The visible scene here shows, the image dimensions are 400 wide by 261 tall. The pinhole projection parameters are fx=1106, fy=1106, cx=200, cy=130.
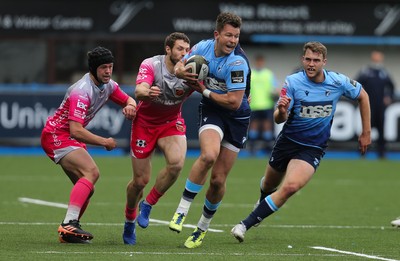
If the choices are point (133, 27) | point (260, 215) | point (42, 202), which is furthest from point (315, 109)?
point (133, 27)

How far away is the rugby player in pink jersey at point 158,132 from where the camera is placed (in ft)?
39.0

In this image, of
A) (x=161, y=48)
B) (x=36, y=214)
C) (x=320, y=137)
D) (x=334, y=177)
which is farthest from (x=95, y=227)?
(x=161, y=48)

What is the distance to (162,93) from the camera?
11.9m

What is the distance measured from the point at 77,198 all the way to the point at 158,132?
120 centimetres

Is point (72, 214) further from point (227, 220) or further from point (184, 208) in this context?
point (227, 220)

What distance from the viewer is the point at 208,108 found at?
38.8 feet

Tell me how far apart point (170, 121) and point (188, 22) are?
17526 mm

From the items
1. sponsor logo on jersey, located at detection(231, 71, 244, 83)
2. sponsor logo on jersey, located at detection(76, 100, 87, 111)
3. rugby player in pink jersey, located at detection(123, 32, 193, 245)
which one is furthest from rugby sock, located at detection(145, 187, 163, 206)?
sponsor logo on jersey, located at detection(231, 71, 244, 83)

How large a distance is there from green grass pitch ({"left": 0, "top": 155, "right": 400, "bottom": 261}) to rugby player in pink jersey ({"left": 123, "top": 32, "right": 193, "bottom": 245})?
16.8 inches

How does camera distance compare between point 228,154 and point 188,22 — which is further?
point 188,22

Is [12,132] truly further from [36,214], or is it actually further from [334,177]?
[36,214]

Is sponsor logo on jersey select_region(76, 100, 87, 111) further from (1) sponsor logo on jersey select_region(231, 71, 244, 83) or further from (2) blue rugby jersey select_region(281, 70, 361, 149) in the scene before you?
(2) blue rugby jersey select_region(281, 70, 361, 149)

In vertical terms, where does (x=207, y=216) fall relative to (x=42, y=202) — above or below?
above

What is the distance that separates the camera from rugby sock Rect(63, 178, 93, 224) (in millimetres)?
11531
